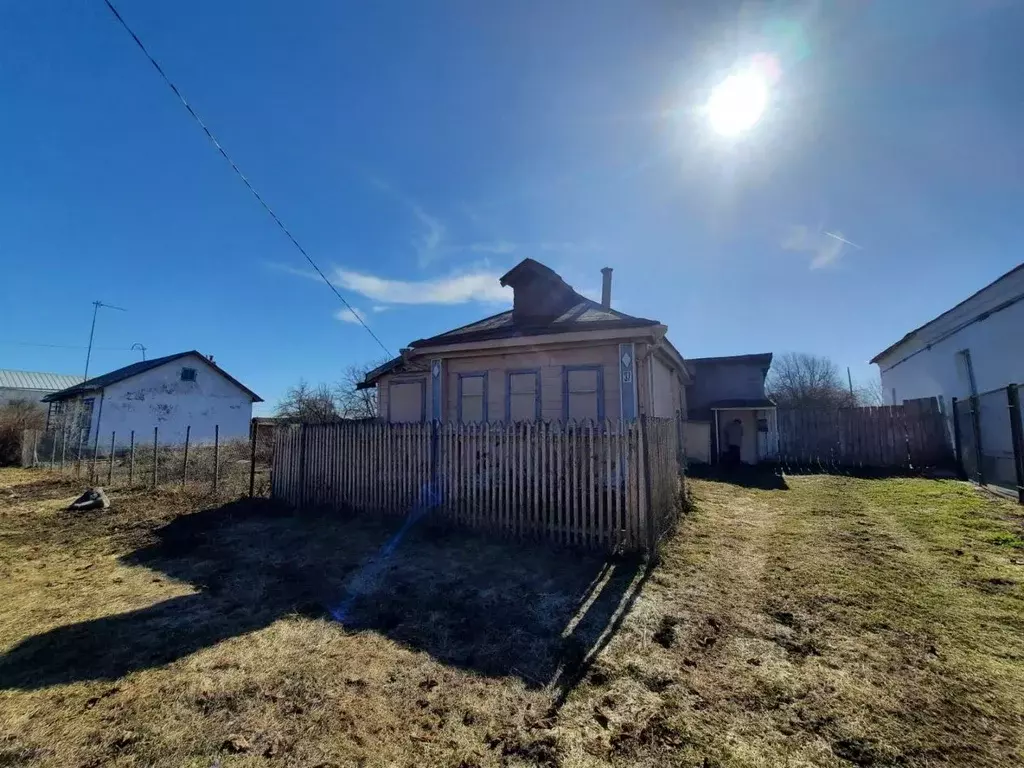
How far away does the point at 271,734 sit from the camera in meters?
2.70

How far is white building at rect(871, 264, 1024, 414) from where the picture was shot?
1157cm

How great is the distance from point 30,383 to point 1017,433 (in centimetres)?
7743

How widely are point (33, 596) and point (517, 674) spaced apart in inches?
227

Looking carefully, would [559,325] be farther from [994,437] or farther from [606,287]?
[994,437]

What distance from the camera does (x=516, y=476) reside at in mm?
6844

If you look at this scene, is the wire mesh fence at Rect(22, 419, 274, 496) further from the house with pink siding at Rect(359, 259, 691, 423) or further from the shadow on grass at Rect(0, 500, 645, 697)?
the house with pink siding at Rect(359, 259, 691, 423)

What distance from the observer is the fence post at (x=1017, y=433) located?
7.47m

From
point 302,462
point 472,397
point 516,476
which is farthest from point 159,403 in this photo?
point 516,476

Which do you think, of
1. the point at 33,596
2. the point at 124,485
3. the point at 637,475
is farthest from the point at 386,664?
the point at 124,485

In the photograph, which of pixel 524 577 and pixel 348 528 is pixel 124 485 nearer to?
pixel 348 528

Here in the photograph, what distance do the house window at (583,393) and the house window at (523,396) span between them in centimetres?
64

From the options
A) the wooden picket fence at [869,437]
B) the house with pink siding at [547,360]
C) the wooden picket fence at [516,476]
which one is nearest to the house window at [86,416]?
the wooden picket fence at [516,476]

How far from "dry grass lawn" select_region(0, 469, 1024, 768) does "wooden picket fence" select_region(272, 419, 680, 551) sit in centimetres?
43

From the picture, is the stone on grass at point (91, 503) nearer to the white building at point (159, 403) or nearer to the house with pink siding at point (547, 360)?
the house with pink siding at point (547, 360)
